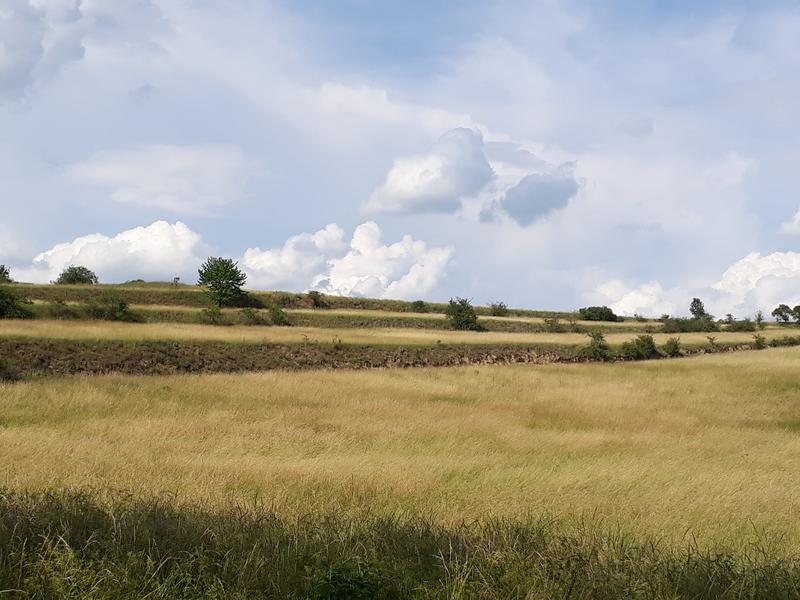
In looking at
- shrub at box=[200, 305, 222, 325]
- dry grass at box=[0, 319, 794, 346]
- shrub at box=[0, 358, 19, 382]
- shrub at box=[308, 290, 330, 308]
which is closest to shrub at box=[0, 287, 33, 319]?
dry grass at box=[0, 319, 794, 346]

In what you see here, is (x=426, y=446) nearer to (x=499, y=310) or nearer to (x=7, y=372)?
(x=7, y=372)

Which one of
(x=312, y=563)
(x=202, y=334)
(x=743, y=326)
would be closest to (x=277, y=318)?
(x=202, y=334)

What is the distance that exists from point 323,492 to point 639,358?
41975 millimetres

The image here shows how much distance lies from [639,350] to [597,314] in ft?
148

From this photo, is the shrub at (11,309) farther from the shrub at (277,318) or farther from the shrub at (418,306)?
the shrub at (418,306)

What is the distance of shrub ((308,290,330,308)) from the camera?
76419 mm

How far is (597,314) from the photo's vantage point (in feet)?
300

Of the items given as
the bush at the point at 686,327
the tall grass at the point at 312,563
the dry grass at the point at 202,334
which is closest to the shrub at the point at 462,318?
the dry grass at the point at 202,334

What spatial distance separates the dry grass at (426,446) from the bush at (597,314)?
208 feet

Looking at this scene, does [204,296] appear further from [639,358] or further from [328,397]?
[328,397]

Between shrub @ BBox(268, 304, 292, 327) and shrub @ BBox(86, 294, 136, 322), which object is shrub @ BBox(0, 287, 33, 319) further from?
shrub @ BBox(268, 304, 292, 327)

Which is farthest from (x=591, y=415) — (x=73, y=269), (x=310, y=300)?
(x=73, y=269)

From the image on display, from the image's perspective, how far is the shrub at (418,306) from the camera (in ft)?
270

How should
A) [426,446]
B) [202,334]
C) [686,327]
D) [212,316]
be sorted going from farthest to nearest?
[686,327] < [212,316] < [202,334] < [426,446]
